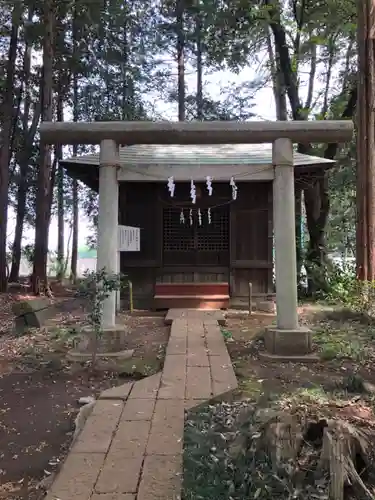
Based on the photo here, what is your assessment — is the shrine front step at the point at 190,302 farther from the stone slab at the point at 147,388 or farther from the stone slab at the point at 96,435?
the stone slab at the point at 96,435

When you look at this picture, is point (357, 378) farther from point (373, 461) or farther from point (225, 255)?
point (225, 255)

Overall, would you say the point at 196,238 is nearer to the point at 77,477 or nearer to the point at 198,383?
the point at 198,383

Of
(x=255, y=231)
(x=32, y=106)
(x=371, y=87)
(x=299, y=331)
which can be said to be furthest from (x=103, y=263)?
(x=32, y=106)

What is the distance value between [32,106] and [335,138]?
637 inches

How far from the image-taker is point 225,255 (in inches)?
409

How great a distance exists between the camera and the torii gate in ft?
19.7

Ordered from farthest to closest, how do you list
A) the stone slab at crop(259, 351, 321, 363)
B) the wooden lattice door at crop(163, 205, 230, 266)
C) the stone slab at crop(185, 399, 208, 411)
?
1. the wooden lattice door at crop(163, 205, 230, 266)
2. the stone slab at crop(259, 351, 321, 363)
3. the stone slab at crop(185, 399, 208, 411)

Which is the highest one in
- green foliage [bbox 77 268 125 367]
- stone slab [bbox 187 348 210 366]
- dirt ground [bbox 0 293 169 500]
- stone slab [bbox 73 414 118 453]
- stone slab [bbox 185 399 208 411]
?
green foliage [bbox 77 268 125 367]

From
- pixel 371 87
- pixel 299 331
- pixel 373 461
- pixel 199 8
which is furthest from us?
pixel 199 8

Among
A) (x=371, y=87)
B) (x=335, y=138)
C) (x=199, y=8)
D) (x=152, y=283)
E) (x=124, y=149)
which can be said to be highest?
(x=199, y=8)

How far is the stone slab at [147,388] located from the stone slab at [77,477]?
1.21 metres

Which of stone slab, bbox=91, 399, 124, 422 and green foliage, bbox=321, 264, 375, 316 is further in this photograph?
green foliage, bbox=321, 264, 375, 316

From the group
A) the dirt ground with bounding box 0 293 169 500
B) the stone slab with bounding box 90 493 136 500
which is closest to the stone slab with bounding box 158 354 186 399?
the dirt ground with bounding box 0 293 169 500

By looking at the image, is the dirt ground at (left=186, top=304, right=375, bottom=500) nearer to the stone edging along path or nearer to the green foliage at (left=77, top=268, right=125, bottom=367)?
the stone edging along path
